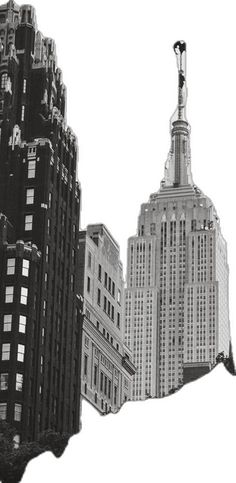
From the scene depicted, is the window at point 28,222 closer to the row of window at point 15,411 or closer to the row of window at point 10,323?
the row of window at point 10,323

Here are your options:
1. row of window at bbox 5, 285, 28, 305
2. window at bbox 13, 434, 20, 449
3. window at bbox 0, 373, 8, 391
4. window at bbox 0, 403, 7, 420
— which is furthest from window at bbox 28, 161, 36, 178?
window at bbox 13, 434, 20, 449

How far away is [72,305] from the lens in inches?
811

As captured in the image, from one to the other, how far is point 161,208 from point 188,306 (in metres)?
1.83

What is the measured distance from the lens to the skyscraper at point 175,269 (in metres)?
20.3

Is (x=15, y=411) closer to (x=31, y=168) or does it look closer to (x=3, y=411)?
(x=3, y=411)

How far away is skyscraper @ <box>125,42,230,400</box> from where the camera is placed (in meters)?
20.3

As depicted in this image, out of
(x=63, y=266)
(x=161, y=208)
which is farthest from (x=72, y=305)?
(x=161, y=208)

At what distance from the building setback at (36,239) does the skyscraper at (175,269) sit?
46.3 inches

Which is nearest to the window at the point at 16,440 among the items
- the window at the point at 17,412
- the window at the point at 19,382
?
the window at the point at 17,412

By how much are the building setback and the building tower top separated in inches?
81.1

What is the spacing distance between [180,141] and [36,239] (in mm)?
3095

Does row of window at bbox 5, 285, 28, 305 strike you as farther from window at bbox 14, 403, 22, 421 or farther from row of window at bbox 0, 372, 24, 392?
window at bbox 14, 403, 22, 421

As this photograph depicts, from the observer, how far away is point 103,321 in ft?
67.1

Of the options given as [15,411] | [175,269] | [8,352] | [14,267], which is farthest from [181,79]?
[15,411]
